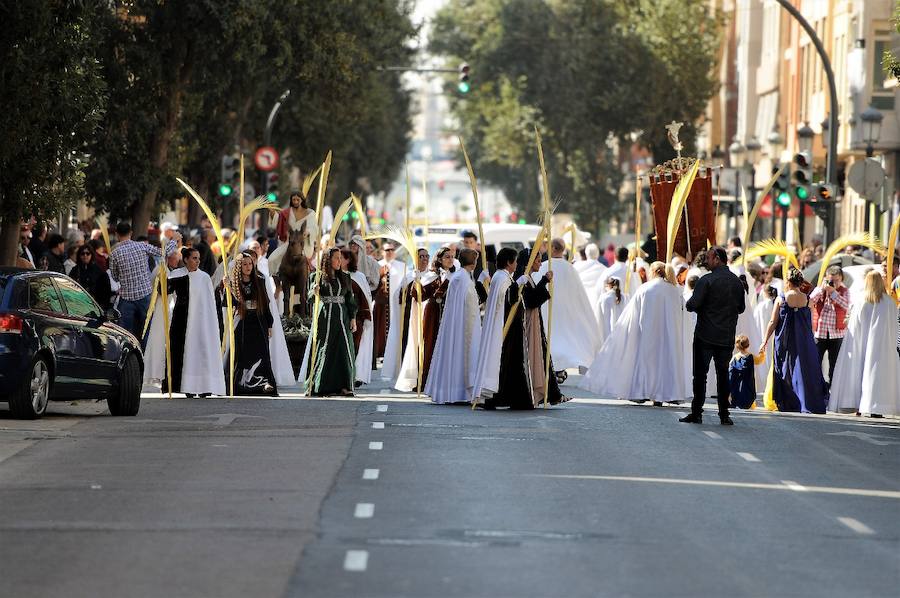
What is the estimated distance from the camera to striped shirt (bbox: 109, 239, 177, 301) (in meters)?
26.0

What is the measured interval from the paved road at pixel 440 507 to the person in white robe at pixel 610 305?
8.45 meters

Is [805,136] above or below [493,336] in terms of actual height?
above

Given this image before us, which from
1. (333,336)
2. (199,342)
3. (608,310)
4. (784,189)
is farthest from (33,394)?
(784,189)

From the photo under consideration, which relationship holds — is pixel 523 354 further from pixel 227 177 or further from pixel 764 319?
pixel 227 177

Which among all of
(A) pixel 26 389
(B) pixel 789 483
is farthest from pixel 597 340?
(B) pixel 789 483

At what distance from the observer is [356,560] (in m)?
10.7

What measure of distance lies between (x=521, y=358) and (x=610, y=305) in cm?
782

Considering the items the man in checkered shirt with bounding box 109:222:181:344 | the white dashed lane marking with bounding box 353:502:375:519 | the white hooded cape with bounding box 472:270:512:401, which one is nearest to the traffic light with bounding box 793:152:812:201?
the man in checkered shirt with bounding box 109:222:181:344

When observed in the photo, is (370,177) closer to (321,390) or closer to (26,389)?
(321,390)

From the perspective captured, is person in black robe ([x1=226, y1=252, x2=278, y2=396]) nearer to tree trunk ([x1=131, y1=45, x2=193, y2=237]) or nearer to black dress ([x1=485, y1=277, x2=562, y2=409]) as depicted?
black dress ([x1=485, y1=277, x2=562, y2=409])

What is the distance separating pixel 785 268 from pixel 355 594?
1695 cm

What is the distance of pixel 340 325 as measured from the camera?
2348 centimetres

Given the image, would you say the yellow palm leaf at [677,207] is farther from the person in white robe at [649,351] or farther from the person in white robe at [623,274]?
the person in white robe at [623,274]

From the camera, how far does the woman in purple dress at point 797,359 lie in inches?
910
